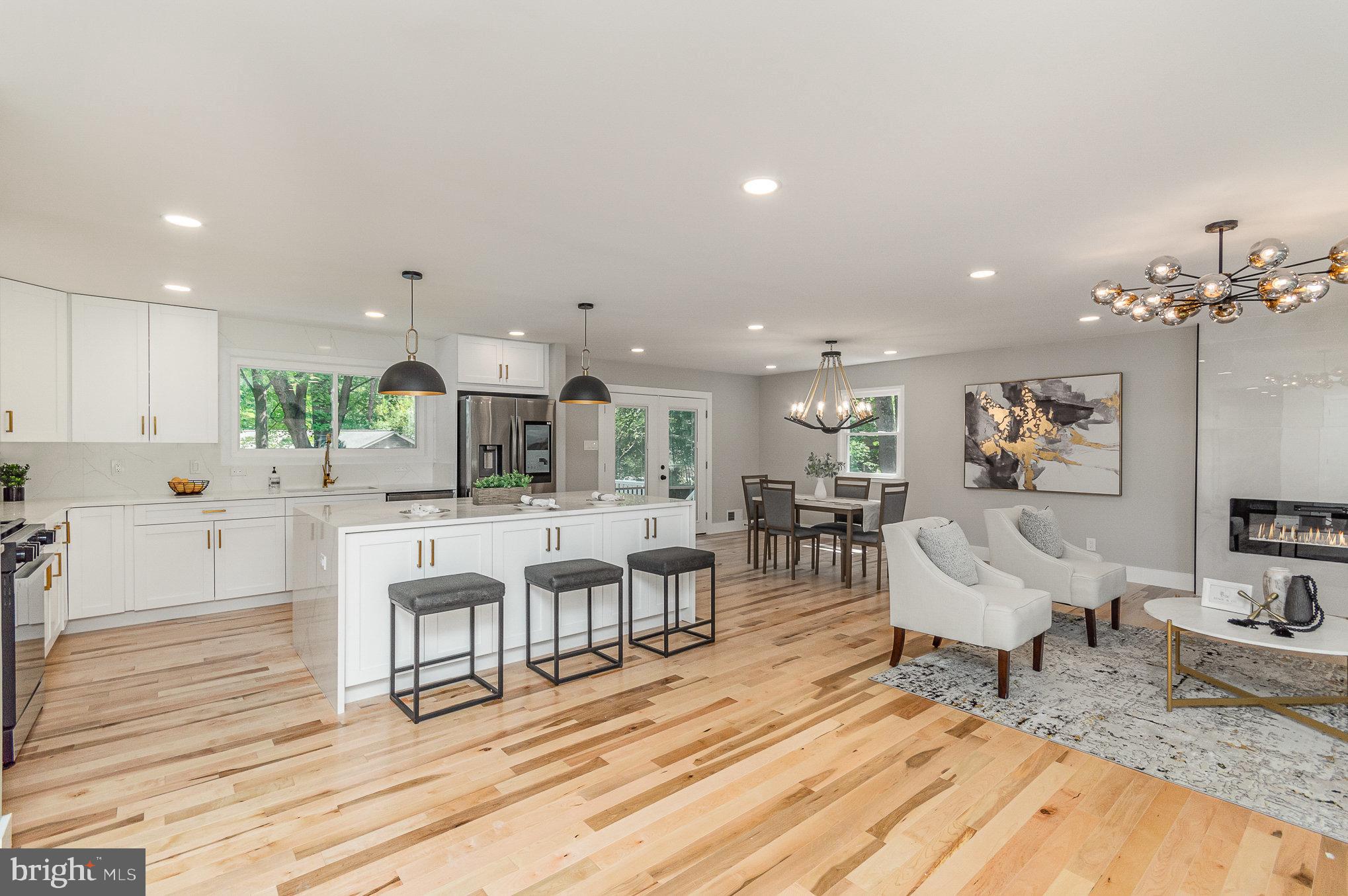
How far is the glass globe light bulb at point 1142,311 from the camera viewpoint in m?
3.23

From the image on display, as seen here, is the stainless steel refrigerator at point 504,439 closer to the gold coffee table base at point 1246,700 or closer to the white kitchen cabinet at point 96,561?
the white kitchen cabinet at point 96,561

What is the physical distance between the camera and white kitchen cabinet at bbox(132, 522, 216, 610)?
4.71 metres

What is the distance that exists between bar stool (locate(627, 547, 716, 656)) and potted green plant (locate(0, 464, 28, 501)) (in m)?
4.22

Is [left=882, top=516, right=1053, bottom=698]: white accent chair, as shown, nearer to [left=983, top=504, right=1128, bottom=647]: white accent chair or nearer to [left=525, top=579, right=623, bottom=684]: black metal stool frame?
[left=983, top=504, right=1128, bottom=647]: white accent chair

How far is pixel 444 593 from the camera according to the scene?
10.4 ft

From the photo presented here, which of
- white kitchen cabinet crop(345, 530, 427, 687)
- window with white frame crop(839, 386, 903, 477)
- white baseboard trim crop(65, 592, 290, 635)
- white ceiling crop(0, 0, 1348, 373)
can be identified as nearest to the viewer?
white ceiling crop(0, 0, 1348, 373)

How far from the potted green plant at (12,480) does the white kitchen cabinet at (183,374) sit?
757 millimetres

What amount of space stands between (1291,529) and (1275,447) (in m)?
0.66

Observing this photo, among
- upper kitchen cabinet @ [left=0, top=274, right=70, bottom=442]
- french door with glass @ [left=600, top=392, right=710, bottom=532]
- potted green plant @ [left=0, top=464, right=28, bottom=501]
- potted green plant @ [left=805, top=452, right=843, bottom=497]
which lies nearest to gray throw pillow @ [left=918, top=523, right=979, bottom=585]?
potted green plant @ [left=805, top=452, right=843, bottom=497]

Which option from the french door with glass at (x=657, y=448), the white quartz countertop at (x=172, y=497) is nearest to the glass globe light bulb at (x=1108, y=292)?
the white quartz countertop at (x=172, y=497)

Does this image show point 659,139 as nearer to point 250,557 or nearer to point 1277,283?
point 1277,283

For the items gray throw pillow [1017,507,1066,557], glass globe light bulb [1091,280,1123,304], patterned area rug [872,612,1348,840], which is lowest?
patterned area rug [872,612,1348,840]

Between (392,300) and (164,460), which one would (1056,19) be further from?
(164,460)

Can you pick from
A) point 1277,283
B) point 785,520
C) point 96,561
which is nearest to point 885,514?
point 785,520
